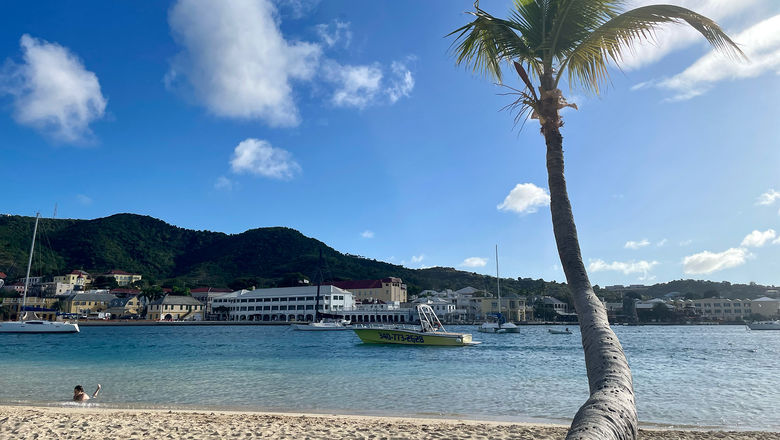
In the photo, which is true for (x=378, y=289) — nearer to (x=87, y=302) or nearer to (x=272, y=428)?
(x=87, y=302)

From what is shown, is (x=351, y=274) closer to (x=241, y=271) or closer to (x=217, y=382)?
(x=241, y=271)

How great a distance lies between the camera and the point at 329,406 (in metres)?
12.9

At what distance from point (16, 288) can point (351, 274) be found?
8936 cm

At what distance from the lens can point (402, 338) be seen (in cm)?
3712

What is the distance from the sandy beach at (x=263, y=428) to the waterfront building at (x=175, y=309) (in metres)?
105

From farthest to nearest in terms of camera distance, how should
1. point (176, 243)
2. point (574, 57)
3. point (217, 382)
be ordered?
point (176, 243), point (217, 382), point (574, 57)

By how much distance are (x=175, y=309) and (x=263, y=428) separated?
11039cm

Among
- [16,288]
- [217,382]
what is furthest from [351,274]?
[217,382]

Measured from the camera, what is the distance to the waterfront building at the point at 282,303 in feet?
328

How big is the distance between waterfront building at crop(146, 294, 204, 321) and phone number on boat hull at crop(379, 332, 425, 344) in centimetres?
8391

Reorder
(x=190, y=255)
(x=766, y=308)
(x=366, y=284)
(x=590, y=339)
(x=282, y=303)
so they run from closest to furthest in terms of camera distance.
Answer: (x=590, y=339)
(x=282, y=303)
(x=766, y=308)
(x=366, y=284)
(x=190, y=255)

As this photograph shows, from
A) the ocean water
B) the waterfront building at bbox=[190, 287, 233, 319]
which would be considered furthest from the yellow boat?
the waterfront building at bbox=[190, 287, 233, 319]

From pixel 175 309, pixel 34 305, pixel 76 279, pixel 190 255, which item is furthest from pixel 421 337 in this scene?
pixel 190 255

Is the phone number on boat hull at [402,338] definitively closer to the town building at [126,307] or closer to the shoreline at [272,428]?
the shoreline at [272,428]
